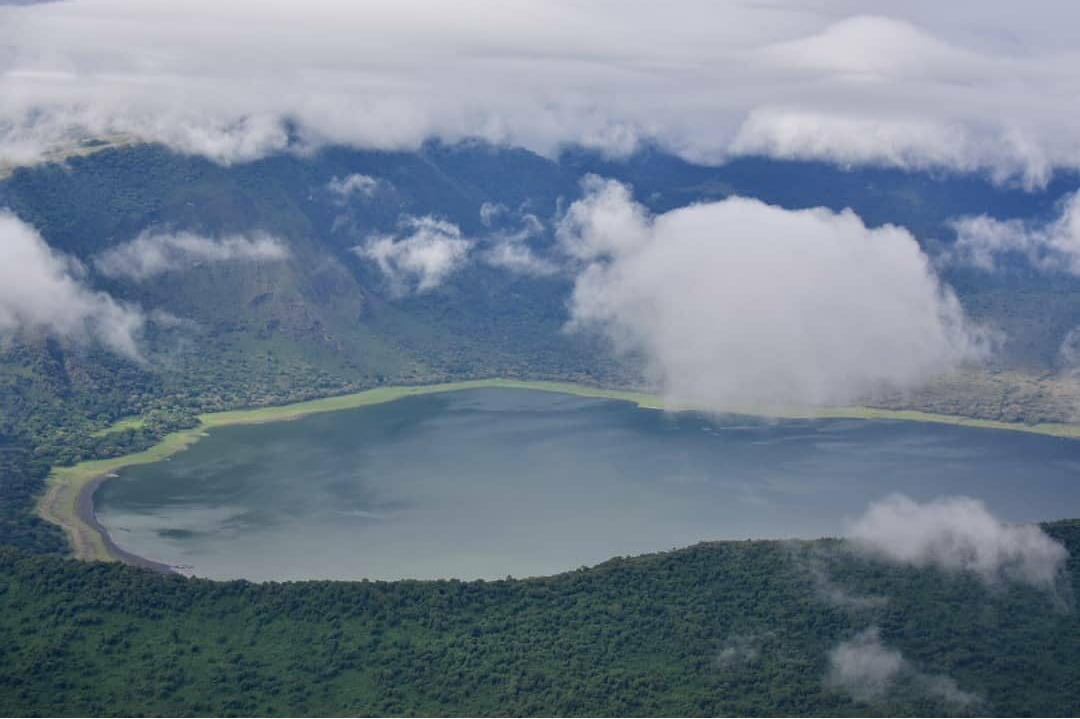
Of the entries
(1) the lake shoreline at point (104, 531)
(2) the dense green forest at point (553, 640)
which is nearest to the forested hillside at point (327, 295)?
(1) the lake shoreline at point (104, 531)

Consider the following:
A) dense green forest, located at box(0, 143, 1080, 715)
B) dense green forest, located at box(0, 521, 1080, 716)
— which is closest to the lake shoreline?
dense green forest, located at box(0, 143, 1080, 715)

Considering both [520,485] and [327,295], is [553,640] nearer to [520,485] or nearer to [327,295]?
[520,485]

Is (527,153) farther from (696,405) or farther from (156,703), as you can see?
(156,703)

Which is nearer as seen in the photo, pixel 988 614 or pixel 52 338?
pixel 988 614

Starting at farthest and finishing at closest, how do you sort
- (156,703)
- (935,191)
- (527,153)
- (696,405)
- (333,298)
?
(527,153) < (935,191) < (333,298) < (696,405) < (156,703)

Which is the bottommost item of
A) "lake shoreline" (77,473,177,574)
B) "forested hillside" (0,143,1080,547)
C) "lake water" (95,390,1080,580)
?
"lake shoreline" (77,473,177,574)

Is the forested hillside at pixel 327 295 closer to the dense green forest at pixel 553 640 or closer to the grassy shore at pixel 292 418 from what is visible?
the grassy shore at pixel 292 418

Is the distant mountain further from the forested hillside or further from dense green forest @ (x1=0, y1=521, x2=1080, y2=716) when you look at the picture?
dense green forest @ (x1=0, y1=521, x2=1080, y2=716)

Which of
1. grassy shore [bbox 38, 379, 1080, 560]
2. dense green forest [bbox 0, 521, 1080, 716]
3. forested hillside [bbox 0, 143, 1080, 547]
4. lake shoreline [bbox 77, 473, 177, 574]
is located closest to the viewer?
dense green forest [bbox 0, 521, 1080, 716]

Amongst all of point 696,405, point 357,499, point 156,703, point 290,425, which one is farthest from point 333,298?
point 156,703
